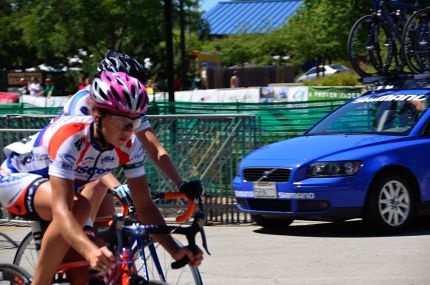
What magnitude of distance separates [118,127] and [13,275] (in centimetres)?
132

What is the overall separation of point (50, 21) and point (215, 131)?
1699cm

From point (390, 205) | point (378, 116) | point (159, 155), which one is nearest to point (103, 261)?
point (159, 155)

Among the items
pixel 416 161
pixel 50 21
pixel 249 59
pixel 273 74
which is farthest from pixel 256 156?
pixel 249 59

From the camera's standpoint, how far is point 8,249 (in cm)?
960

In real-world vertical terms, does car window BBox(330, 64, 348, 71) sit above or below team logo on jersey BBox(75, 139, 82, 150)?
below

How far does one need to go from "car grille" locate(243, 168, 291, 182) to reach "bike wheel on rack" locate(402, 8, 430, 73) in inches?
145

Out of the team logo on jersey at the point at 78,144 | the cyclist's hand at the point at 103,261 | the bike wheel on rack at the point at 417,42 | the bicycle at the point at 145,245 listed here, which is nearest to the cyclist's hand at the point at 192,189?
the bicycle at the point at 145,245

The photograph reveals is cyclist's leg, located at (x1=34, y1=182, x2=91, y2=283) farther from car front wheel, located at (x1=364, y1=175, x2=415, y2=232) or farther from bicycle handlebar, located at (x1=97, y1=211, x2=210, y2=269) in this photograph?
car front wheel, located at (x1=364, y1=175, x2=415, y2=232)

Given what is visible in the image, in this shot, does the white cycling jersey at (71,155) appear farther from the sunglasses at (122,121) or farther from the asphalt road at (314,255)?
the asphalt road at (314,255)

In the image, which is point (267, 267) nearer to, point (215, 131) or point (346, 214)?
point (346, 214)

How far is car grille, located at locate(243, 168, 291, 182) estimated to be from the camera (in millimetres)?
9836

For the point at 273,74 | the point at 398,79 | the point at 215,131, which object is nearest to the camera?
the point at 215,131

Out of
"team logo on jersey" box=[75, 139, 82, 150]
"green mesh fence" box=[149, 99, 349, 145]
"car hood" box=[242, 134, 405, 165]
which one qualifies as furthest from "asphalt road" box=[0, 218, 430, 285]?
"team logo on jersey" box=[75, 139, 82, 150]

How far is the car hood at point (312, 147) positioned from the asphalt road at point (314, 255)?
85 centimetres
